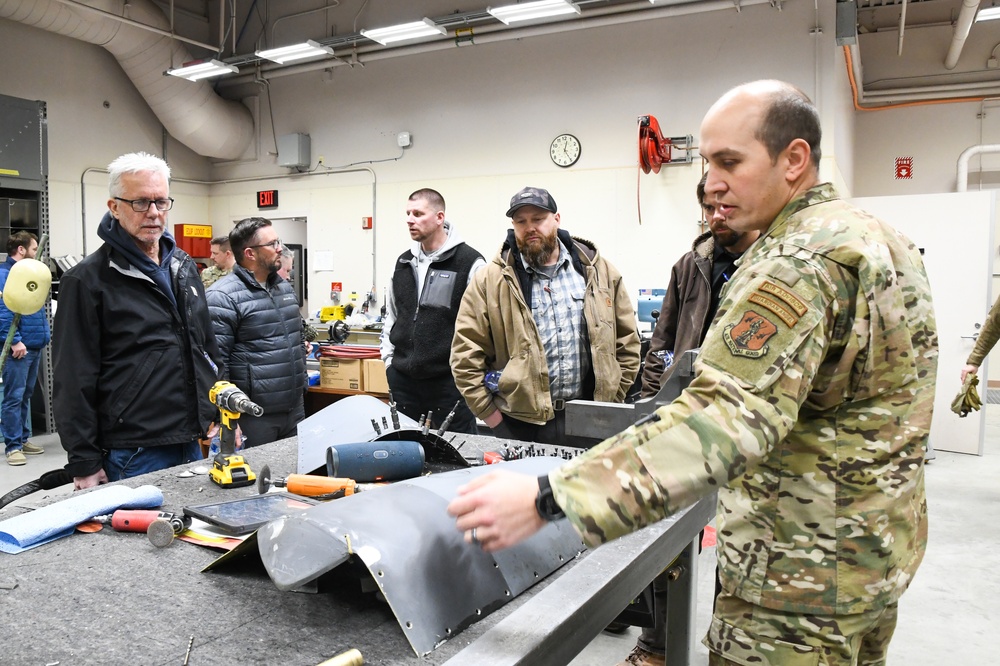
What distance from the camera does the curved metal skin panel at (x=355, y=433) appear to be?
5.90ft

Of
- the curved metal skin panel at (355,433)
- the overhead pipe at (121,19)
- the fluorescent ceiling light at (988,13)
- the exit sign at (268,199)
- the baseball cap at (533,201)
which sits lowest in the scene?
the curved metal skin panel at (355,433)

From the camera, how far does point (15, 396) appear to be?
15.5 feet

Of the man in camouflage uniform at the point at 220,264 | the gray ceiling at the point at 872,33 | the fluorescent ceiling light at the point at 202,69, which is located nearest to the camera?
the man in camouflage uniform at the point at 220,264

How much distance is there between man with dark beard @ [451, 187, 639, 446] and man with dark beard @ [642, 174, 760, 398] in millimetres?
189

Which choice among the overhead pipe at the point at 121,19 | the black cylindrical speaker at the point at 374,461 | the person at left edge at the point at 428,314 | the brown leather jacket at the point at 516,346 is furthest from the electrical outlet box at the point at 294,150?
the black cylindrical speaker at the point at 374,461

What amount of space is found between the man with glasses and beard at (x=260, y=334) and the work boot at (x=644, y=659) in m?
1.60

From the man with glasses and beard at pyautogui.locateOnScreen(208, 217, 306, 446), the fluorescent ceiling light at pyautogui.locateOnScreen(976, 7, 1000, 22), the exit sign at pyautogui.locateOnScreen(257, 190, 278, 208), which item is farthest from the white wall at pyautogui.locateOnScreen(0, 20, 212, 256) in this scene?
the fluorescent ceiling light at pyautogui.locateOnScreen(976, 7, 1000, 22)

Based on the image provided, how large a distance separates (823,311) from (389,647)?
0.72 metres

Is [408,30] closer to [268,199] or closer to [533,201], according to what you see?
[268,199]

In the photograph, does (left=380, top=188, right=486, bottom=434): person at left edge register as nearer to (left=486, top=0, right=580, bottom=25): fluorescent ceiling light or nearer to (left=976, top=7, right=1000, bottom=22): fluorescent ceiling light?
(left=486, top=0, right=580, bottom=25): fluorescent ceiling light

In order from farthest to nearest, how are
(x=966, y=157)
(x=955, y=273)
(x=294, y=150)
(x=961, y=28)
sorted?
(x=294, y=150)
(x=966, y=157)
(x=961, y=28)
(x=955, y=273)

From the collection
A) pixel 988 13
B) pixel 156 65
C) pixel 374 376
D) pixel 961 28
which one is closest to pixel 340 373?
pixel 374 376

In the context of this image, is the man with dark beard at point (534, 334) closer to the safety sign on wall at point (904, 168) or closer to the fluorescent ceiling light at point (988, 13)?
the fluorescent ceiling light at point (988, 13)

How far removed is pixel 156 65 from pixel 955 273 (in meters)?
7.01
